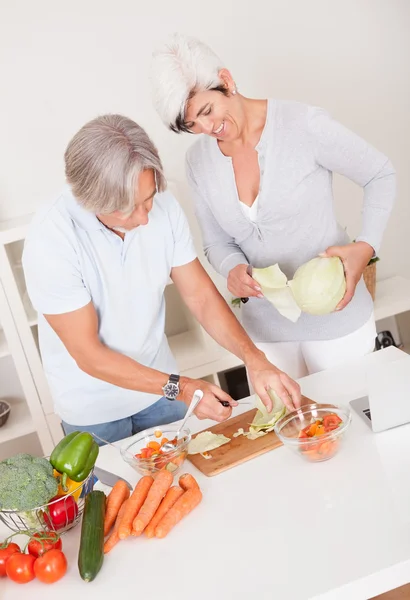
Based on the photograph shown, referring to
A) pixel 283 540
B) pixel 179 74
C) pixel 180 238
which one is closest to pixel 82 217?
pixel 180 238

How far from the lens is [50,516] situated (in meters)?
1.58

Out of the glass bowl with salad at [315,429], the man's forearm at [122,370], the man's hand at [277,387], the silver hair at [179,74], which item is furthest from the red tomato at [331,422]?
the silver hair at [179,74]

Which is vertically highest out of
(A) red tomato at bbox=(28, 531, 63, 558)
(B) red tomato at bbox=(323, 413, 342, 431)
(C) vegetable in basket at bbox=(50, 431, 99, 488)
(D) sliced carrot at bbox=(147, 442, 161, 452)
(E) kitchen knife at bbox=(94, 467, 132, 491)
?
(C) vegetable in basket at bbox=(50, 431, 99, 488)

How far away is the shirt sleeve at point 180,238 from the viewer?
2125 mm

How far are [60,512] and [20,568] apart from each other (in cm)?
14

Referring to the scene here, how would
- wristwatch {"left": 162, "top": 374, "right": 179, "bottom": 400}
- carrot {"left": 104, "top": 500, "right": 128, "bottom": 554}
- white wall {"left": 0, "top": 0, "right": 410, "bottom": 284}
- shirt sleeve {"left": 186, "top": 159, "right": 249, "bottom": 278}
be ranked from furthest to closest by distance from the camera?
white wall {"left": 0, "top": 0, "right": 410, "bottom": 284} → shirt sleeve {"left": 186, "top": 159, "right": 249, "bottom": 278} → wristwatch {"left": 162, "top": 374, "right": 179, "bottom": 400} → carrot {"left": 104, "top": 500, "right": 128, "bottom": 554}

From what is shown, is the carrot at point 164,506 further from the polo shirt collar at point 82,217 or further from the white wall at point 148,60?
the white wall at point 148,60

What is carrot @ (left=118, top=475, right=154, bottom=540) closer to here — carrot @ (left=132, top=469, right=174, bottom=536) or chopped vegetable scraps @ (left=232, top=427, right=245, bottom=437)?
carrot @ (left=132, top=469, right=174, bottom=536)

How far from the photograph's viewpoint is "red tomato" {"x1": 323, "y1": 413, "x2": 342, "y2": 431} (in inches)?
67.4

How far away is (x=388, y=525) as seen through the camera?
1.40 metres

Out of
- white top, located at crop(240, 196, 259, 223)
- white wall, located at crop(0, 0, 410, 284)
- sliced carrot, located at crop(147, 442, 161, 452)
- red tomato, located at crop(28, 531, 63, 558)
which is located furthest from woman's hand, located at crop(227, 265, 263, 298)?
white wall, located at crop(0, 0, 410, 284)

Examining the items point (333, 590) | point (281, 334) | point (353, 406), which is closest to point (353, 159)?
point (281, 334)

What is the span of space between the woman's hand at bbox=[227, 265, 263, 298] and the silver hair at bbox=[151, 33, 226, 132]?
0.49m

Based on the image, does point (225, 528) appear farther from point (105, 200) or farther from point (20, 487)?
point (105, 200)
